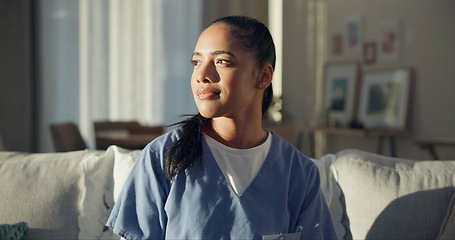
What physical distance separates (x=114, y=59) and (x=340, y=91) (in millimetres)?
2376

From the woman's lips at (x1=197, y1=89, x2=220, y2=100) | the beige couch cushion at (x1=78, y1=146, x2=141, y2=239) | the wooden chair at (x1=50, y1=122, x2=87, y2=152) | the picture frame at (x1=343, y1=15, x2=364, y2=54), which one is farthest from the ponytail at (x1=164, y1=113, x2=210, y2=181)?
the picture frame at (x1=343, y1=15, x2=364, y2=54)

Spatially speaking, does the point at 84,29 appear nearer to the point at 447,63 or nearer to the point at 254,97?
the point at 447,63

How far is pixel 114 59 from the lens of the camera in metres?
6.95

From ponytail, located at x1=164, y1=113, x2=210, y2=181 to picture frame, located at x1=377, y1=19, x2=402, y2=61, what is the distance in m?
4.62

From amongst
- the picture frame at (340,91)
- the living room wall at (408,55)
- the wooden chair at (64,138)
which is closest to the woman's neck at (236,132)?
the wooden chair at (64,138)

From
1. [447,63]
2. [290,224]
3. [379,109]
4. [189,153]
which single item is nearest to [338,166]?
[290,224]

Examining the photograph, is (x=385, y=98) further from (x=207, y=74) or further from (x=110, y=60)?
(x=207, y=74)

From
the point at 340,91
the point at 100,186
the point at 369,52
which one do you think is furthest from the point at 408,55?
the point at 100,186

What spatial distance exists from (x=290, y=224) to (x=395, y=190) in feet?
1.83

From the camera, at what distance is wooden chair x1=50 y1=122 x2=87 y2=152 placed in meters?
4.64

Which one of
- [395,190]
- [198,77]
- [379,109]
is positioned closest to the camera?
[198,77]

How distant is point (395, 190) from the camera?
6.22 ft

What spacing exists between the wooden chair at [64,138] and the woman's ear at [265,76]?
3.45 meters

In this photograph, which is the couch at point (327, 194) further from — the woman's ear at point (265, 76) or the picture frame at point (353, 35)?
the picture frame at point (353, 35)
